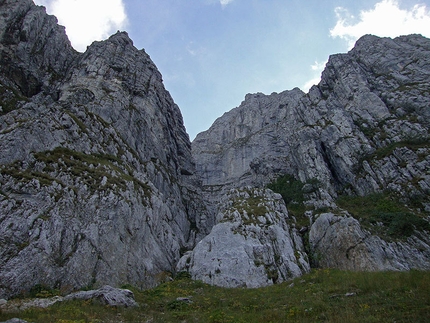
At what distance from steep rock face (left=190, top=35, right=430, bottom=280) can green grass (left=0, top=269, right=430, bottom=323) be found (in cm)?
2706

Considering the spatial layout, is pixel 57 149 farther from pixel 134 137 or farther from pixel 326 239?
pixel 326 239

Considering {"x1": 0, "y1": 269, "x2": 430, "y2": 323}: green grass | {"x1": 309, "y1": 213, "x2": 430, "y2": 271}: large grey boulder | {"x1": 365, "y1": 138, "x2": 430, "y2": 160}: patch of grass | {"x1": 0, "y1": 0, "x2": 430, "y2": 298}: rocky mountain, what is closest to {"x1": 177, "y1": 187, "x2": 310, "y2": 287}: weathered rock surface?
{"x1": 0, "y1": 0, "x2": 430, "y2": 298}: rocky mountain

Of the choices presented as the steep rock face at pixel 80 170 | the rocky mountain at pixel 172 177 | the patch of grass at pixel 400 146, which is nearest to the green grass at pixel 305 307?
the steep rock face at pixel 80 170

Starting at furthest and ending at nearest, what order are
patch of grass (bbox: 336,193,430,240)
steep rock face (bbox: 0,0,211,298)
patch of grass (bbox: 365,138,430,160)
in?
patch of grass (bbox: 365,138,430,160)
patch of grass (bbox: 336,193,430,240)
steep rock face (bbox: 0,0,211,298)

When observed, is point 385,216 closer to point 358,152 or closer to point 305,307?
point 358,152

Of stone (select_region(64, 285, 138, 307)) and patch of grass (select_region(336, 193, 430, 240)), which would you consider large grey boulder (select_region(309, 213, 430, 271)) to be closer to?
patch of grass (select_region(336, 193, 430, 240))

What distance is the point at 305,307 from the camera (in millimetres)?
13602

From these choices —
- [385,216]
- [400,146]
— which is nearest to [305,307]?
[385,216]

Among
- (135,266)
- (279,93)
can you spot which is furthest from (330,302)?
(279,93)

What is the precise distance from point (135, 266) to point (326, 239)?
2929cm

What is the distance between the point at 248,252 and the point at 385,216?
87.5ft

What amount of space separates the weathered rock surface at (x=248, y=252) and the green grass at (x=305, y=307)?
64.5 ft

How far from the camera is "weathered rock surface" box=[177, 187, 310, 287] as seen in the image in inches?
1484

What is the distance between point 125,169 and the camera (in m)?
52.4
